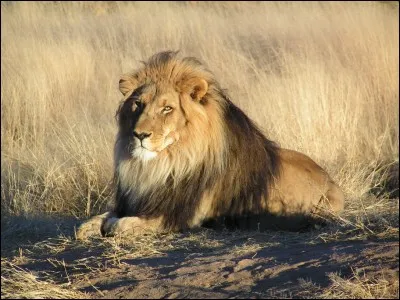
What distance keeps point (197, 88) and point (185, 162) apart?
488mm

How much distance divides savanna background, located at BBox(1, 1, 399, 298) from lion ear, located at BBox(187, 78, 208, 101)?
2.89ft

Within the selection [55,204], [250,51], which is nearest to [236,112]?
[55,204]

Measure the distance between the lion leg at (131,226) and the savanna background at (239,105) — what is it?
0.42ft

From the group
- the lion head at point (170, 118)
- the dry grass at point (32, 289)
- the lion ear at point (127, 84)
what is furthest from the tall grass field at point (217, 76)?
the dry grass at point (32, 289)

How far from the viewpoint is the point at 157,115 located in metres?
5.29

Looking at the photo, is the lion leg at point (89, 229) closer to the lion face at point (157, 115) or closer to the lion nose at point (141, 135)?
the lion face at point (157, 115)

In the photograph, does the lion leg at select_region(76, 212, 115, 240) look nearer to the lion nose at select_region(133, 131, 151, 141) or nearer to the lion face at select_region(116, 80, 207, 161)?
the lion face at select_region(116, 80, 207, 161)

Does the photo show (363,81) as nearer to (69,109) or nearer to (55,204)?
(69,109)

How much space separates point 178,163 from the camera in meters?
5.46

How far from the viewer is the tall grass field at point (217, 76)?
303 inches

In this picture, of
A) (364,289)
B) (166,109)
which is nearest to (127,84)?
(166,109)

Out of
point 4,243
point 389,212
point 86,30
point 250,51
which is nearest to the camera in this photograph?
point 389,212

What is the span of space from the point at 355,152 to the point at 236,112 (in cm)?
309

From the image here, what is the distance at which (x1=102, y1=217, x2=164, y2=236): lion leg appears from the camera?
5.32 metres
